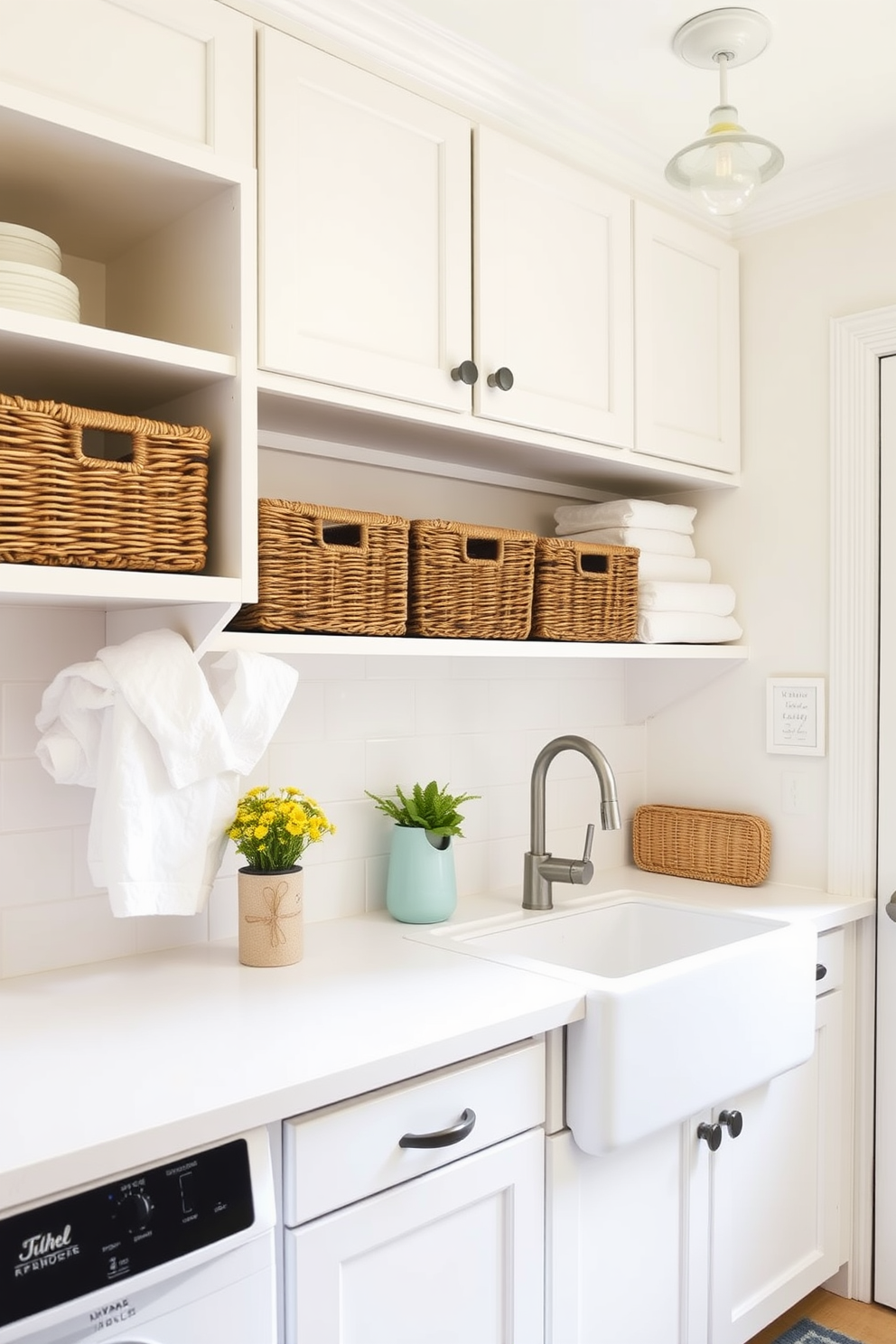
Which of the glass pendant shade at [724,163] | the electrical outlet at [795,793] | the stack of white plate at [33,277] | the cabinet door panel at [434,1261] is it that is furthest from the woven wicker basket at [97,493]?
the electrical outlet at [795,793]

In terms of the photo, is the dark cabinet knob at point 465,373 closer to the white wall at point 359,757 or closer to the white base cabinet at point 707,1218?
the white wall at point 359,757

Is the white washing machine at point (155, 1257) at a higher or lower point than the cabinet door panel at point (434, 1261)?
higher

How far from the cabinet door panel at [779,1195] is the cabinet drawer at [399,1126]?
1.91 feet

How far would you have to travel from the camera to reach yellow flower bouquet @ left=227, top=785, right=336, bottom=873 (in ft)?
5.35

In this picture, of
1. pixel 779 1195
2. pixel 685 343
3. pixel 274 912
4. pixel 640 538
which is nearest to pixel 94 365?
pixel 274 912

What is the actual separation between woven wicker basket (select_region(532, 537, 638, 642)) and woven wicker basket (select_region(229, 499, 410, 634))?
363mm

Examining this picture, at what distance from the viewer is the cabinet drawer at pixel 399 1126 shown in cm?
125

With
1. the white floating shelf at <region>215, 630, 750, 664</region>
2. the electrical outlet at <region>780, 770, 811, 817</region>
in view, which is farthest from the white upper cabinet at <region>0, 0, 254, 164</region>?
the electrical outlet at <region>780, 770, 811, 817</region>

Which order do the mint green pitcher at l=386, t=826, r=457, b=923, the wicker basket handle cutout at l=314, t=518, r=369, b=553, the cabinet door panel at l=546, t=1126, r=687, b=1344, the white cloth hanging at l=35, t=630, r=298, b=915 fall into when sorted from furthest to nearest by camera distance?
1. the mint green pitcher at l=386, t=826, r=457, b=923
2. the wicker basket handle cutout at l=314, t=518, r=369, b=553
3. the cabinet door panel at l=546, t=1126, r=687, b=1344
4. the white cloth hanging at l=35, t=630, r=298, b=915

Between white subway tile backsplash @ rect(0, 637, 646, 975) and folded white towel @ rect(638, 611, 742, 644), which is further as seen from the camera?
folded white towel @ rect(638, 611, 742, 644)

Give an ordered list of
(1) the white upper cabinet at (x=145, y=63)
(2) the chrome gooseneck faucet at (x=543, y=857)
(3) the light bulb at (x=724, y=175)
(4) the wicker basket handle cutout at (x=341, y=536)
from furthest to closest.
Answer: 1. (2) the chrome gooseneck faucet at (x=543, y=857)
2. (3) the light bulb at (x=724, y=175)
3. (4) the wicker basket handle cutout at (x=341, y=536)
4. (1) the white upper cabinet at (x=145, y=63)

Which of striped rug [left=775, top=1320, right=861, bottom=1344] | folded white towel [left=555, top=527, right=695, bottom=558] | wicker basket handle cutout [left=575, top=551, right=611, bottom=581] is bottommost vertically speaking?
striped rug [left=775, top=1320, right=861, bottom=1344]

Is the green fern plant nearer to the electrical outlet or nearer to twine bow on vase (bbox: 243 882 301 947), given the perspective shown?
twine bow on vase (bbox: 243 882 301 947)

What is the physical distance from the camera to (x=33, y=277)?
1.36 m
